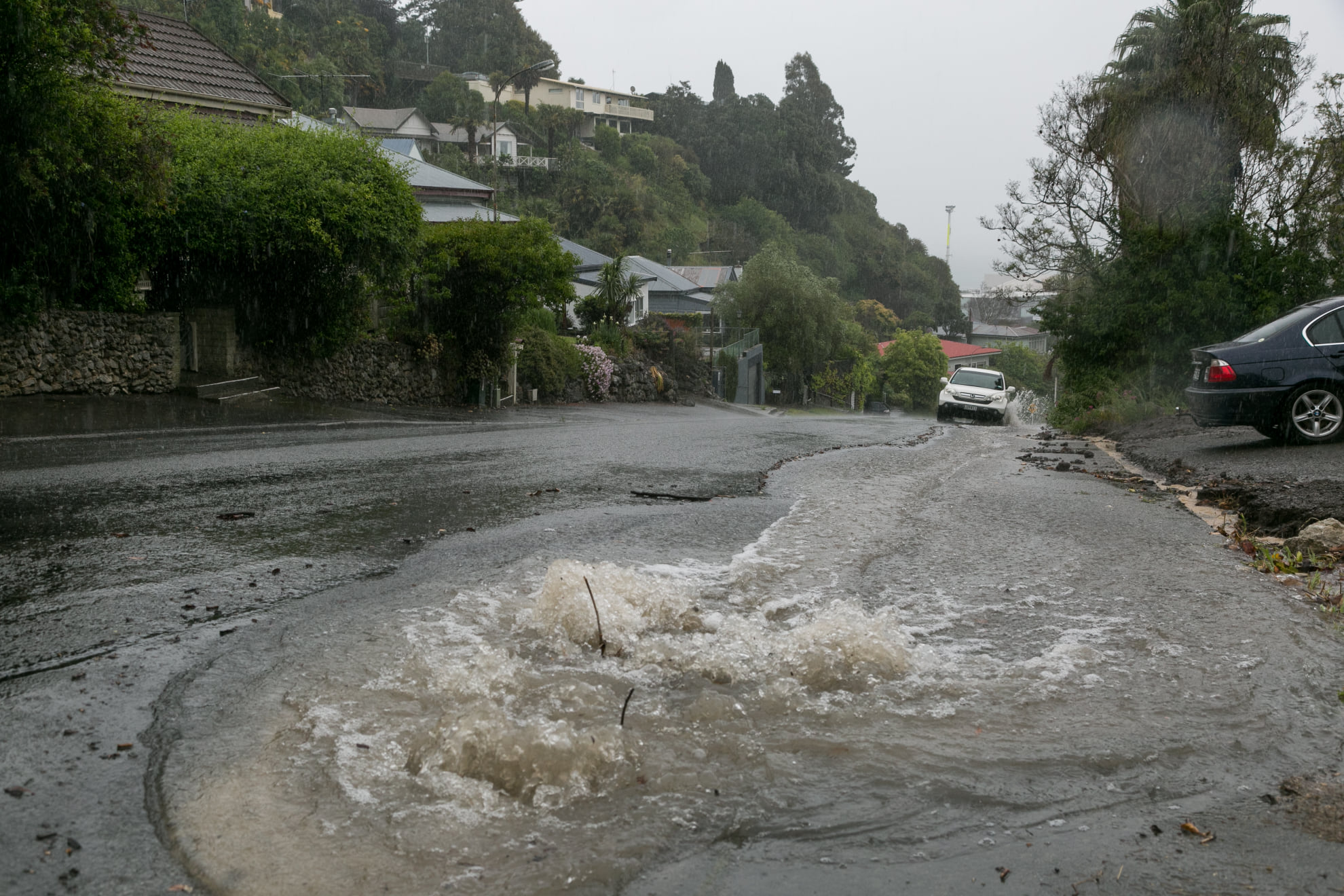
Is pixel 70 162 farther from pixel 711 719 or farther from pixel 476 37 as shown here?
pixel 476 37

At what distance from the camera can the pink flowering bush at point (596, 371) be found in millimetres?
35219

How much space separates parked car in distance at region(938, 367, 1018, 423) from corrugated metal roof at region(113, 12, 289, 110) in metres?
18.0

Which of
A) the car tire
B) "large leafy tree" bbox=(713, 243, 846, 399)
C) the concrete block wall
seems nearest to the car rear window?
the car tire

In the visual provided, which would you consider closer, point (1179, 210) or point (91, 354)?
point (91, 354)

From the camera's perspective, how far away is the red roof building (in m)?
101

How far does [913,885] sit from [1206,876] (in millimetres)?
766

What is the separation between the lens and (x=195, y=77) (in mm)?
24938

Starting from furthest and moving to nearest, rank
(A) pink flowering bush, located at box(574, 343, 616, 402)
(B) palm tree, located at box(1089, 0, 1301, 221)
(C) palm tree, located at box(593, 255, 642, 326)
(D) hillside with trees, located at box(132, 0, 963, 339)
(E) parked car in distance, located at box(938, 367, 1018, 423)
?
(D) hillside with trees, located at box(132, 0, 963, 339), (C) palm tree, located at box(593, 255, 642, 326), (A) pink flowering bush, located at box(574, 343, 616, 402), (E) parked car in distance, located at box(938, 367, 1018, 423), (B) palm tree, located at box(1089, 0, 1301, 221)

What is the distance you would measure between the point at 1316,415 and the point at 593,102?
12419 cm

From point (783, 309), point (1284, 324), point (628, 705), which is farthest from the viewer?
point (783, 309)

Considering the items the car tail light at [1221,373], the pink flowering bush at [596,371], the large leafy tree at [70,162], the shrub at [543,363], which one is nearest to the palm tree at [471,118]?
the pink flowering bush at [596,371]

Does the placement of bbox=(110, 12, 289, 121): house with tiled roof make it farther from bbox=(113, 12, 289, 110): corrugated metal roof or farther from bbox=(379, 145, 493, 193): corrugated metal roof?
bbox=(379, 145, 493, 193): corrugated metal roof

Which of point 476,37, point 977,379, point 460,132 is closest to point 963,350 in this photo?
point 460,132

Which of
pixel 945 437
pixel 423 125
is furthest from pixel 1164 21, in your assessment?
pixel 423 125
